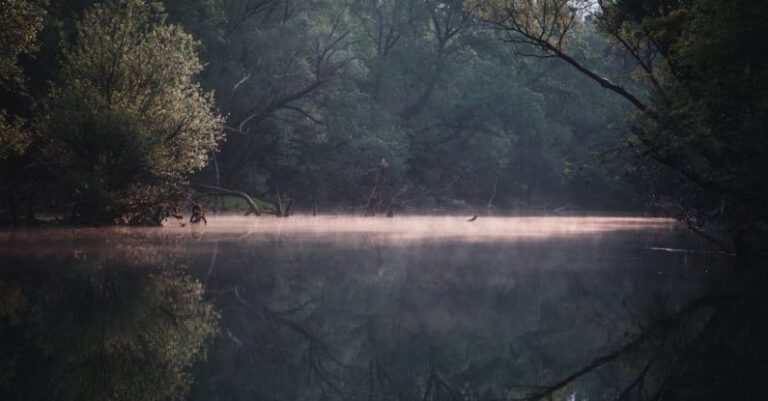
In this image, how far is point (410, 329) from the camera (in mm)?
10766

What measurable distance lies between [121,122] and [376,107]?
37.7m

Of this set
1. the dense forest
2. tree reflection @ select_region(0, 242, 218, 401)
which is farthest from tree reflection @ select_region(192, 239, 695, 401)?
the dense forest

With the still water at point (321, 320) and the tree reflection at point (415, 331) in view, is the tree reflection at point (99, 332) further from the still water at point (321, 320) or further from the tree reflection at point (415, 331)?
the tree reflection at point (415, 331)

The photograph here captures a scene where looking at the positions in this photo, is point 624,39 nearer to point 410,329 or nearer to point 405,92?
point 410,329

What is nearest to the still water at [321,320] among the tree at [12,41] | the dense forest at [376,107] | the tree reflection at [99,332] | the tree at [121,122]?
the tree reflection at [99,332]

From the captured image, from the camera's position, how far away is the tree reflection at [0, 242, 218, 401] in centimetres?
751

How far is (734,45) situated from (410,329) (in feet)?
40.5

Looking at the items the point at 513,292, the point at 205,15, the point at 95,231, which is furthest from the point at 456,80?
the point at 513,292

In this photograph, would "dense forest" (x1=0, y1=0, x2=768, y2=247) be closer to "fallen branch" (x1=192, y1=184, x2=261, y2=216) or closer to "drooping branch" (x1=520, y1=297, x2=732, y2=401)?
"fallen branch" (x1=192, y1=184, x2=261, y2=216)

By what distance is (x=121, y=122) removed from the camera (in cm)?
3203

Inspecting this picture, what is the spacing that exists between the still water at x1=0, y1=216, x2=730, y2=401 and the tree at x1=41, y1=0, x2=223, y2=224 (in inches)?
391

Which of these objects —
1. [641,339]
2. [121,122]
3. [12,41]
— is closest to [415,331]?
[641,339]

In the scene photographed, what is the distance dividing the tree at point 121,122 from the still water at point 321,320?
9.92m

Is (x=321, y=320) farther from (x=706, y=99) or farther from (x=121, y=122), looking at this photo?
(x=121, y=122)
